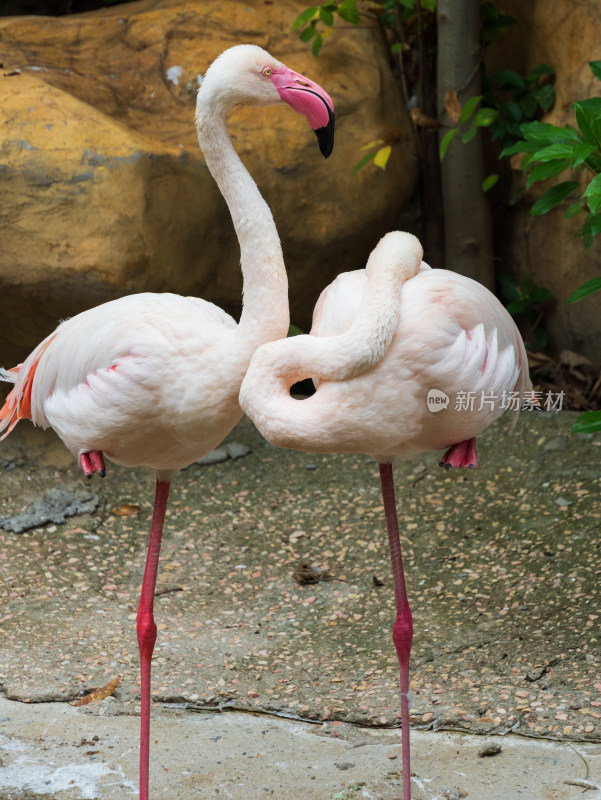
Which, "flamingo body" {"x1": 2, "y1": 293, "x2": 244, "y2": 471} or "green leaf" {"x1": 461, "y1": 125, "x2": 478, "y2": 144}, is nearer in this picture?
"flamingo body" {"x1": 2, "y1": 293, "x2": 244, "y2": 471}

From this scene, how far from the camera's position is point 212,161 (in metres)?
2.81

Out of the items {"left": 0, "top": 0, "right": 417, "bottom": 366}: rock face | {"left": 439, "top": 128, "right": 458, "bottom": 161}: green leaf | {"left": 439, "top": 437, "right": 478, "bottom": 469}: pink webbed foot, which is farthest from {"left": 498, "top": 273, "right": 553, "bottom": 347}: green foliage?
{"left": 439, "top": 437, "right": 478, "bottom": 469}: pink webbed foot

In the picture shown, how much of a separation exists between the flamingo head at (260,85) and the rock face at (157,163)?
180 centimetres

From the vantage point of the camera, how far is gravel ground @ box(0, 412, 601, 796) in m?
3.44

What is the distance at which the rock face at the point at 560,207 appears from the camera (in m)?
4.68

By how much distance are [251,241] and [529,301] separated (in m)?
2.81

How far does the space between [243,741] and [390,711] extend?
517mm

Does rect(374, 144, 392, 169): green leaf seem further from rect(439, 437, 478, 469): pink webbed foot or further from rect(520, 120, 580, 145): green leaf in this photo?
rect(439, 437, 478, 469): pink webbed foot

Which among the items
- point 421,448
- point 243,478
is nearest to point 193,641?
point 243,478

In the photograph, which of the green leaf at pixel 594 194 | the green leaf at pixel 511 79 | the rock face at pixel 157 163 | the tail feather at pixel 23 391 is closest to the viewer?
Result: the green leaf at pixel 594 194

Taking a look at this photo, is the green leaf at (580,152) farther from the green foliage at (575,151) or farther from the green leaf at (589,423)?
the green leaf at (589,423)

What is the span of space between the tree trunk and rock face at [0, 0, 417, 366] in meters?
0.25

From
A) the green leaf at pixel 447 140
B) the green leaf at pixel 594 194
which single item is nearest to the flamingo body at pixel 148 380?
the green leaf at pixel 594 194

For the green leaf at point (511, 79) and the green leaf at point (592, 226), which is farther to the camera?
the green leaf at point (511, 79)
